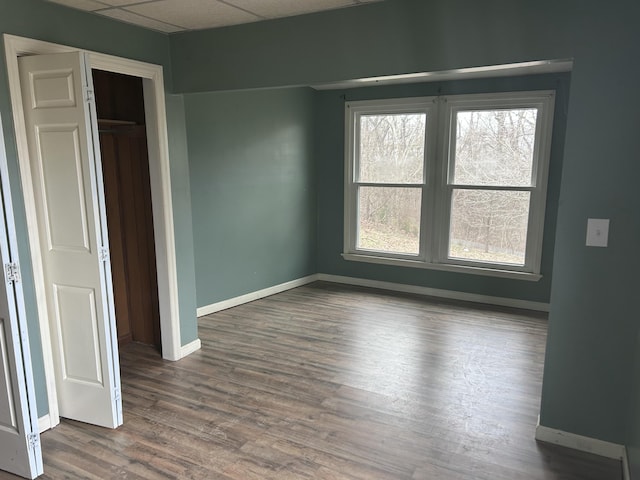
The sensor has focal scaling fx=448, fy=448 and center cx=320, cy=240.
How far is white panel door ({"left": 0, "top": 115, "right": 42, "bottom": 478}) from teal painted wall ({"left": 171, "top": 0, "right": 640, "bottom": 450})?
200 cm

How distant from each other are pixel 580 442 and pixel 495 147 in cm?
325

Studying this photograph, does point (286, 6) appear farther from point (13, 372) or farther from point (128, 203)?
point (13, 372)

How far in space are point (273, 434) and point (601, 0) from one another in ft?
9.39

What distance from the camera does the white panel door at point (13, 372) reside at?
81.7 inches

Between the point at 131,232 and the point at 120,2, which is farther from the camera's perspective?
the point at 131,232

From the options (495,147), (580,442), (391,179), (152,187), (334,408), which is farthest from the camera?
(391,179)

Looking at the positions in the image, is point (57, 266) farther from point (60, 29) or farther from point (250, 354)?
point (250, 354)

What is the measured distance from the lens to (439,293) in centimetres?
545

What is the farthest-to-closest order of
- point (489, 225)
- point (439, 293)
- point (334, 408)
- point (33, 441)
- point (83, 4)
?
point (439, 293) < point (489, 225) < point (334, 408) < point (83, 4) < point (33, 441)

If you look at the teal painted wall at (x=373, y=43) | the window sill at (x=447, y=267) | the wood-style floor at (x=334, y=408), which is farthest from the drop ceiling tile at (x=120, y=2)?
the window sill at (x=447, y=267)

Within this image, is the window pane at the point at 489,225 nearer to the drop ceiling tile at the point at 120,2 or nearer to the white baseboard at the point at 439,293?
the white baseboard at the point at 439,293

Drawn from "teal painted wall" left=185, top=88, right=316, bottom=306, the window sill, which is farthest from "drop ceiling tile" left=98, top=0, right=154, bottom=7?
the window sill

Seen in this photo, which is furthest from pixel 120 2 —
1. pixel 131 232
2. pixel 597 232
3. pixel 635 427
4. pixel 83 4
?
pixel 635 427

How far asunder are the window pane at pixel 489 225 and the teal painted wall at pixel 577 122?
2662 millimetres
